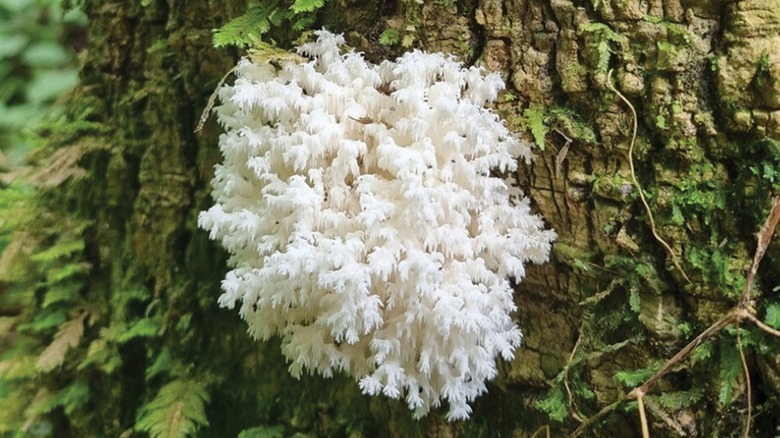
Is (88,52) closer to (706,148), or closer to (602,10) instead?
(602,10)

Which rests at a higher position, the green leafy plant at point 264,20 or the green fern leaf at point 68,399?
the green leafy plant at point 264,20

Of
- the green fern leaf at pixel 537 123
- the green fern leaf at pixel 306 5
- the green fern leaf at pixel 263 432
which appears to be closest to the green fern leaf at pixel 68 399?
the green fern leaf at pixel 263 432

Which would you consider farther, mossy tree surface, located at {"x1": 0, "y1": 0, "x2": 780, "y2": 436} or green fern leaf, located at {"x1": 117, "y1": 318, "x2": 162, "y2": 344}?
green fern leaf, located at {"x1": 117, "y1": 318, "x2": 162, "y2": 344}

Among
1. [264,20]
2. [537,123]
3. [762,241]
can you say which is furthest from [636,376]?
[264,20]

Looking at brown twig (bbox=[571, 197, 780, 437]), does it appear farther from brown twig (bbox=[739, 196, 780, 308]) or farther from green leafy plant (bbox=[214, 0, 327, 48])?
green leafy plant (bbox=[214, 0, 327, 48])

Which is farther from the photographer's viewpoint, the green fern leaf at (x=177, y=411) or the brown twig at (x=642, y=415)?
the green fern leaf at (x=177, y=411)

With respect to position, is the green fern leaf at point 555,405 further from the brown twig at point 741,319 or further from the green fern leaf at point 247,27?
the green fern leaf at point 247,27

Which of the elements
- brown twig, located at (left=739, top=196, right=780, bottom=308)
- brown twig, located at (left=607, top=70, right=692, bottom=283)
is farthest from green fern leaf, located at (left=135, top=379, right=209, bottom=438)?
brown twig, located at (left=739, top=196, right=780, bottom=308)

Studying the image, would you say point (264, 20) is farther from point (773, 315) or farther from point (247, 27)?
point (773, 315)

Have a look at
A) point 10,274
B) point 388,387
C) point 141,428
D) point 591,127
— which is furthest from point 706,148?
point 10,274
